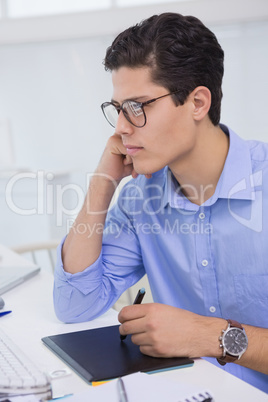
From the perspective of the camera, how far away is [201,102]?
1.33m

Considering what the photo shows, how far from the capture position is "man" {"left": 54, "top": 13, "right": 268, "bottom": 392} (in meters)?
1.27

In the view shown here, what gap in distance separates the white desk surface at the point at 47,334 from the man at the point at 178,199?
0.07 meters

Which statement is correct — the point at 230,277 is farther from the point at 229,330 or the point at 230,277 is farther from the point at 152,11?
the point at 152,11

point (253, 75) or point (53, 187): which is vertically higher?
point (253, 75)

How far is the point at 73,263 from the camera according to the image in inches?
53.2

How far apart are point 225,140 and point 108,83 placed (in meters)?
2.34

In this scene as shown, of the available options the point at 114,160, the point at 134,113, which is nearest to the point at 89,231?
the point at 114,160

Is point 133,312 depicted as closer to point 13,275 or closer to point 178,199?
point 178,199

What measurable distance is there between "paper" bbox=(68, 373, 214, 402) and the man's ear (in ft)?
2.37

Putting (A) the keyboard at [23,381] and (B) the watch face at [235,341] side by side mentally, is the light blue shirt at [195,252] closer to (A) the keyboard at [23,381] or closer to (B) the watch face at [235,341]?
(B) the watch face at [235,341]

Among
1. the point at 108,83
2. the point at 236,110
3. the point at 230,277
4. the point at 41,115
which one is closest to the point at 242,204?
the point at 230,277

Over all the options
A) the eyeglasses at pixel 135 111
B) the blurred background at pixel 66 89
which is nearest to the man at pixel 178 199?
the eyeglasses at pixel 135 111

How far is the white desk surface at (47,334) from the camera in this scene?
0.87 meters

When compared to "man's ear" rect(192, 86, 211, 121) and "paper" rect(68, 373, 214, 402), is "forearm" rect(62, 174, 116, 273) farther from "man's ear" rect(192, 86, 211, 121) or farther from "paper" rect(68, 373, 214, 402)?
"paper" rect(68, 373, 214, 402)
